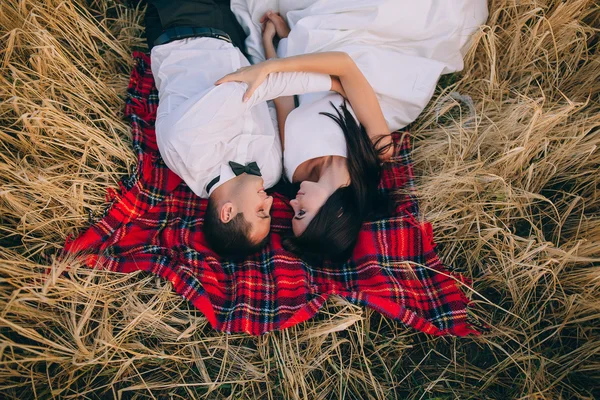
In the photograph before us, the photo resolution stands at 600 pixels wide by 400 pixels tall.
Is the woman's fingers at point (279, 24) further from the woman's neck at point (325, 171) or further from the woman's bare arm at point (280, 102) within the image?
the woman's neck at point (325, 171)

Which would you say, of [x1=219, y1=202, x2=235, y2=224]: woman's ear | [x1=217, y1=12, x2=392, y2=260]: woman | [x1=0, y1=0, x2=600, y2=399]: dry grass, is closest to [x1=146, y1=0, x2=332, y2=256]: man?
[x1=219, y1=202, x2=235, y2=224]: woman's ear

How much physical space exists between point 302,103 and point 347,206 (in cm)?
85

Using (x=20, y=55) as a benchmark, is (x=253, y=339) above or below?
below

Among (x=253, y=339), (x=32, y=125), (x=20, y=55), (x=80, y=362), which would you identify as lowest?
(x=253, y=339)

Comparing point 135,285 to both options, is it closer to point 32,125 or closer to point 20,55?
point 32,125

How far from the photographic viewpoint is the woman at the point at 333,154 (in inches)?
89.4

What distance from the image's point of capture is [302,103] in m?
2.63

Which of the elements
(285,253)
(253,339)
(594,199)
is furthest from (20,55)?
(594,199)

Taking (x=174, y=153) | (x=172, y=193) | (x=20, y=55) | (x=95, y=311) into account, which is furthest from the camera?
(x=172, y=193)

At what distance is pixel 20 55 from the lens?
2393 millimetres

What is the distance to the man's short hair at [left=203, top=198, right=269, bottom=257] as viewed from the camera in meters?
2.23

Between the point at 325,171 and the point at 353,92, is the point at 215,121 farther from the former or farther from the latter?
the point at 353,92

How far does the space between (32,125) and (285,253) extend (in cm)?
171

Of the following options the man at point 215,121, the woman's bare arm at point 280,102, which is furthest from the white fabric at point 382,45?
the man at point 215,121
